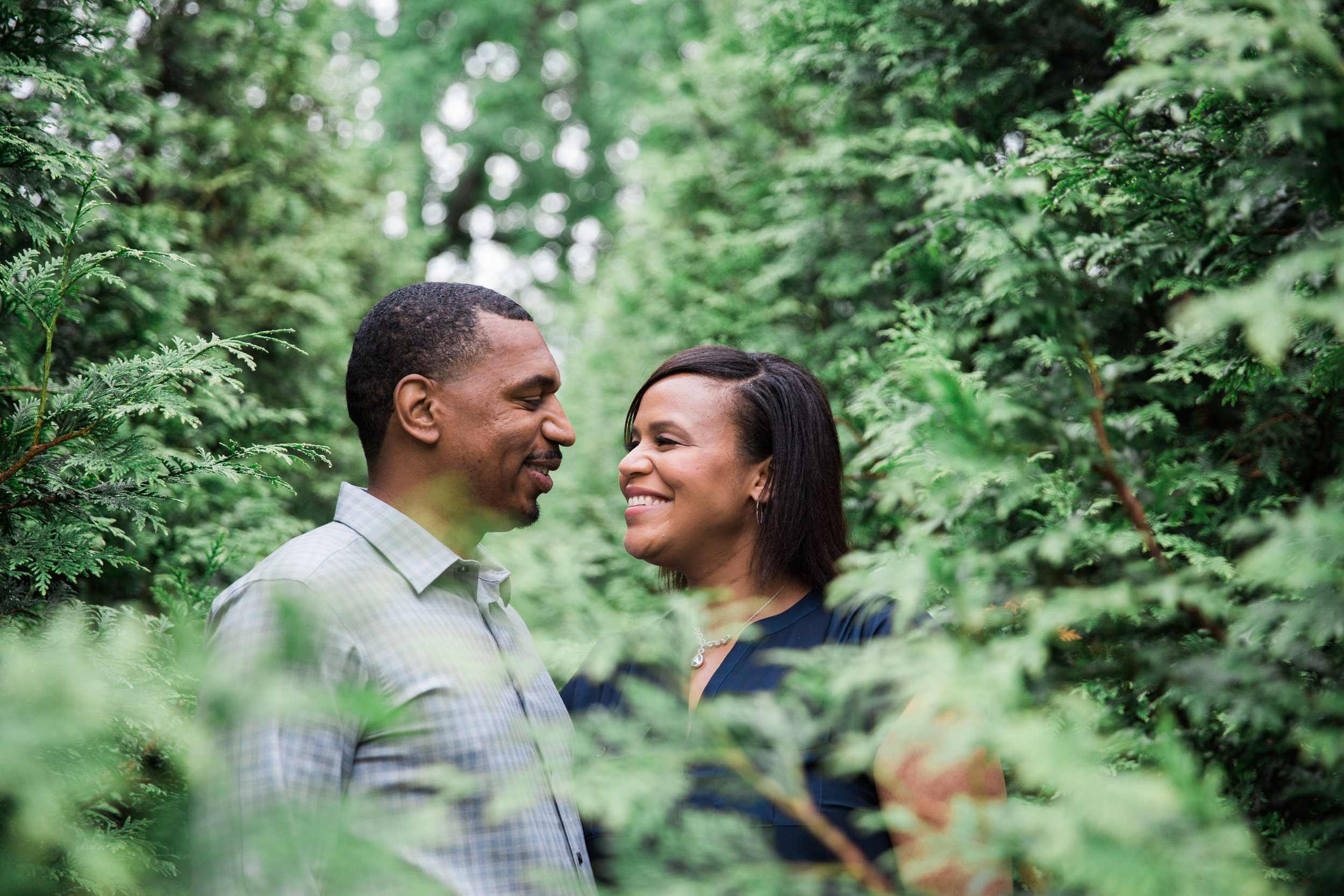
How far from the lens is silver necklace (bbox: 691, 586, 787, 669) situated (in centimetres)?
246

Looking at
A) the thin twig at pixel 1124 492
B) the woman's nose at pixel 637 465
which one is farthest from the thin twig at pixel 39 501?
the thin twig at pixel 1124 492

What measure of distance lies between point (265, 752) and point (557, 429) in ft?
3.70

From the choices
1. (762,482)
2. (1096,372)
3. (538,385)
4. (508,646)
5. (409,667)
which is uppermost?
(1096,372)

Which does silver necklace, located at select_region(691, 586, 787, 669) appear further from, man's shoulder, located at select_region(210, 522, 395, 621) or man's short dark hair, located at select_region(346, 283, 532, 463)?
man's short dark hair, located at select_region(346, 283, 532, 463)

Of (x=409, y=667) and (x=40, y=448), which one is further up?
(x=40, y=448)

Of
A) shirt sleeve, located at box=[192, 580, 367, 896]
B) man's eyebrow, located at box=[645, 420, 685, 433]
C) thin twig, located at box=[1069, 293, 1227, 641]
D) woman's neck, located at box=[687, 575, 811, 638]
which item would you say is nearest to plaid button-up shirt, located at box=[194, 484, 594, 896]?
shirt sleeve, located at box=[192, 580, 367, 896]

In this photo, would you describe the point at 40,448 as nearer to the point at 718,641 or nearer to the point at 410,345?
the point at 410,345

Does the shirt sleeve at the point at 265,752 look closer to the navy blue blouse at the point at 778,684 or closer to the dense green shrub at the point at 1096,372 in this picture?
the navy blue blouse at the point at 778,684

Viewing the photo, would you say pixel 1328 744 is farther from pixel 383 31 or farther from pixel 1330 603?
pixel 383 31

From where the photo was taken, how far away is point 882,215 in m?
4.92

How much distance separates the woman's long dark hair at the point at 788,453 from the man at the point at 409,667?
509 millimetres

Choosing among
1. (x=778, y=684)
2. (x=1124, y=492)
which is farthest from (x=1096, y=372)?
(x=778, y=684)

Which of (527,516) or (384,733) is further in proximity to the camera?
(527,516)

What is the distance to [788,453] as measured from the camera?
101 inches
